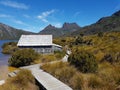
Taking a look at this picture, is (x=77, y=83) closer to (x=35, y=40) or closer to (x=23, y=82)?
(x=23, y=82)

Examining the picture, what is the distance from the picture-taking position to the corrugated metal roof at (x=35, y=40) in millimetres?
36047

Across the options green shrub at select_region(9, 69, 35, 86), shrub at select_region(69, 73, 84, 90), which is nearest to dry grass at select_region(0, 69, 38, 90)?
green shrub at select_region(9, 69, 35, 86)

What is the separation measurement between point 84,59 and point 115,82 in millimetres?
4882

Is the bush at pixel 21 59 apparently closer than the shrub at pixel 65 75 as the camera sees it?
No

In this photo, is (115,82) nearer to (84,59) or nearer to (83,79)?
(83,79)

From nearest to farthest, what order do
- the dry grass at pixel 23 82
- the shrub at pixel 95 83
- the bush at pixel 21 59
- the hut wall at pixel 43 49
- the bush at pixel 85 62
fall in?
1. the shrub at pixel 95 83
2. the dry grass at pixel 23 82
3. the bush at pixel 85 62
4. the bush at pixel 21 59
5. the hut wall at pixel 43 49

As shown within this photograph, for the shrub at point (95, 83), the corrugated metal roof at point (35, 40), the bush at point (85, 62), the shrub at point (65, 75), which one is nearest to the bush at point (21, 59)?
the corrugated metal roof at point (35, 40)

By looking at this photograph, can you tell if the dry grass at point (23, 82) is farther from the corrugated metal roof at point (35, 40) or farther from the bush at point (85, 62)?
the corrugated metal roof at point (35, 40)

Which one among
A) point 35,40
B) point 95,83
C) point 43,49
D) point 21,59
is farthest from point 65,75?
point 35,40

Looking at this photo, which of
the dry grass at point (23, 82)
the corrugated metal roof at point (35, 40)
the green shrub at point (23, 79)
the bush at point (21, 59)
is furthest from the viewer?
the corrugated metal roof at point (35, 40)

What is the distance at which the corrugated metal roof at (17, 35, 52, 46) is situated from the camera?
36.0m

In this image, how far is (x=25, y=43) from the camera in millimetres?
36344

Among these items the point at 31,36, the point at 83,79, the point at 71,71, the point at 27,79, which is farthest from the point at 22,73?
the point at 31,36

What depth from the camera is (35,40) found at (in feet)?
123
